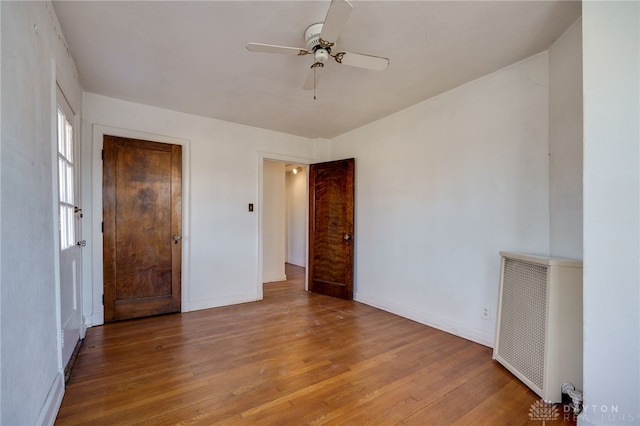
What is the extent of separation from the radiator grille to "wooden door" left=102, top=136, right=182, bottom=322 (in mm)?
3517

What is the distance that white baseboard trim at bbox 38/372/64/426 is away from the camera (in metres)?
1.51

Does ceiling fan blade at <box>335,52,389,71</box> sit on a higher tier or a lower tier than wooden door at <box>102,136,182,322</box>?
higher

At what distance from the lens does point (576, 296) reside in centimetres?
188

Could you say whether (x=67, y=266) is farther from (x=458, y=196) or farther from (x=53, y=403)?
(x=458, y=196)

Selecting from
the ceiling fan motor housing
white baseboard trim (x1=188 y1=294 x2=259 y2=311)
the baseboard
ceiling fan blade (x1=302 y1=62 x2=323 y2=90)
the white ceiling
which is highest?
the white ceiling

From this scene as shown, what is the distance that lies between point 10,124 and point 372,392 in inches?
94.2

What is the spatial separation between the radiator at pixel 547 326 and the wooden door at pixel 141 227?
3.58 meters

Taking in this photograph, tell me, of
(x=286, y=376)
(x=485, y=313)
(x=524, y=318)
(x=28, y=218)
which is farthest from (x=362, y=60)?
(x=485, y=313)

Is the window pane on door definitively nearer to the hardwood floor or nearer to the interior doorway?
the hardwood floor

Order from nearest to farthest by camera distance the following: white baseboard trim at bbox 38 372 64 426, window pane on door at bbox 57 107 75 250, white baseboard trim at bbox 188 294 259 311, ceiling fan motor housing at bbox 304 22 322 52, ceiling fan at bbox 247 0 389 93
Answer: white baseboard trim at bbox 38 372 64 426
ceiling fan at bbox 247 0 389 93
ceiling fan motor housing at bbox 304 22 322 52
window pane on door at bbox 57 107 75 250
white baseboard trim at bbox 188 294 259 311

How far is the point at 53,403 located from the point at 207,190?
2562 mm

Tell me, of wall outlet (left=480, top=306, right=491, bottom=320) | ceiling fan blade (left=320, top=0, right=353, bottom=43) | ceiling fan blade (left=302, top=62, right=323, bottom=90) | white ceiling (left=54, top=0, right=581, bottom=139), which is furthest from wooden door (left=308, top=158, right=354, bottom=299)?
ceiling fan blade (left=320, top=0, right=353, bottom=43)

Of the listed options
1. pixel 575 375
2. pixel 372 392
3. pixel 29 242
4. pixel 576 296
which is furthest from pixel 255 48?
pixel 575 375

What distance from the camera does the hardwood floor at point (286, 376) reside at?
1.73 m
